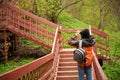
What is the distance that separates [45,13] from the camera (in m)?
24.9

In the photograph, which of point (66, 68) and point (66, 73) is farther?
point (66, 68)

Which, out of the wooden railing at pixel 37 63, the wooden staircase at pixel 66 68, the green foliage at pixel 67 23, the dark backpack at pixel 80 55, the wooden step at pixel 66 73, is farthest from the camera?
the green foliage at pixel 67 23

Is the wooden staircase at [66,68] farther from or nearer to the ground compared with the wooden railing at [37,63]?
nearer to the ground

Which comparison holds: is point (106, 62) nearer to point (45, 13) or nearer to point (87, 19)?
point (45, 13)

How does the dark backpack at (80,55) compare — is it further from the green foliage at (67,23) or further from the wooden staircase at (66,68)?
the green foliage at (67,23)

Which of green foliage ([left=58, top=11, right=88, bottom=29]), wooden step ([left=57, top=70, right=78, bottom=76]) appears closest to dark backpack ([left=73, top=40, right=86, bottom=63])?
wooden step ([left=57, top=70, right=78, bottom=76])

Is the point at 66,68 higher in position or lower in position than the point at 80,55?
lower

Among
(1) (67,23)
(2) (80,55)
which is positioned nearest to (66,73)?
(2) (80,55)

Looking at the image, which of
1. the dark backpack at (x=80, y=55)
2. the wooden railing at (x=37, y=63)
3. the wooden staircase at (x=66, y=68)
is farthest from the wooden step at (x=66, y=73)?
the dark backpack at (x=80, y=55)

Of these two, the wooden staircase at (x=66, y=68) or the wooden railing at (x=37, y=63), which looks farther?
the wooden staircase at (x=66, y=68)

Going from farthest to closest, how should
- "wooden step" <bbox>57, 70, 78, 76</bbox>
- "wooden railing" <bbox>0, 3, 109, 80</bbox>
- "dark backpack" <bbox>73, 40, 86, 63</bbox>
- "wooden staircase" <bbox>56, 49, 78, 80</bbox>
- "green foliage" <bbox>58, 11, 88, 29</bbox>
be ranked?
"green foliage" <bbox>58, 11, 88, 29</bbox> < "wooden step" <bbox>57, 70, 78, 76</bbox> < "wooden staircase" <bbox>56, 49, 78, 80</bbox> < "dark backpack" <bbox>73, 40, 86, 63</bbox> < "wooden railing" <bbox>0, 3, 109, 80</bbox>

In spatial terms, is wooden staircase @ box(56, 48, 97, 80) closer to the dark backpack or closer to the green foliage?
the dark backpack

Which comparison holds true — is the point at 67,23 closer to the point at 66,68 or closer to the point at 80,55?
the point at 66,68

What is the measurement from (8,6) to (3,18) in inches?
32.7
